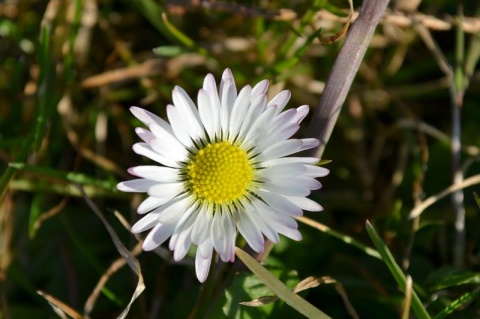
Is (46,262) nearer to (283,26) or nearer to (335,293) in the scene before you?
(335,293)

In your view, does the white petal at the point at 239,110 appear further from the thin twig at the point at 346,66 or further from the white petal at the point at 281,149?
the thin twig at the point at 346,66

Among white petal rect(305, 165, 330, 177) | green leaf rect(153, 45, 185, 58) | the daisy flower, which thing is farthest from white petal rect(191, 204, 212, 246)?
green leaf rect(153, 45, 185, 58)

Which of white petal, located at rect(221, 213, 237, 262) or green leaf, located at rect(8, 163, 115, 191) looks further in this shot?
green leaf, located at rect(8, 163, 115, 191)

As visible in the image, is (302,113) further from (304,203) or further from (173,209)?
(173,209)

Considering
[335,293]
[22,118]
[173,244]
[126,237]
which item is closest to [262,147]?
[173,244]

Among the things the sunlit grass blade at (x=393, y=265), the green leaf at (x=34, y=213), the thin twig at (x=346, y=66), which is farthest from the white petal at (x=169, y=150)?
the green leaf at (x=34, y=213)

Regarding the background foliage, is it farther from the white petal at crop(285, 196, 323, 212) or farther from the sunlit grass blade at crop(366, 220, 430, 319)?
the white petal at crop(285, 196, 323, 212)

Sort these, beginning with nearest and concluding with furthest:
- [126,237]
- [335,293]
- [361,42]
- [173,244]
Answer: [173,244], [361,42], [335,293], [126,237]
